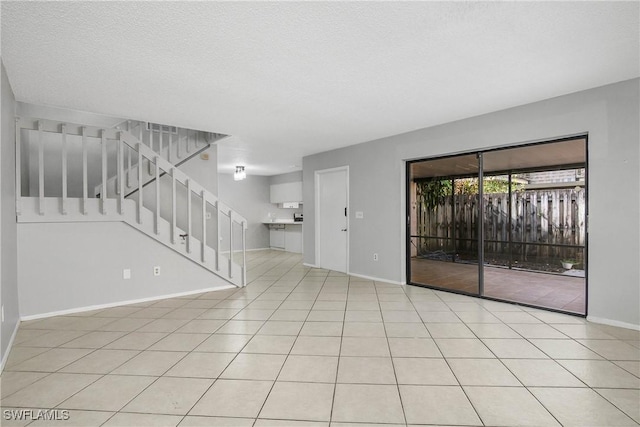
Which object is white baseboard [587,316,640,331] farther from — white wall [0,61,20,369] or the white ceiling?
white wall [0,61,20,369]

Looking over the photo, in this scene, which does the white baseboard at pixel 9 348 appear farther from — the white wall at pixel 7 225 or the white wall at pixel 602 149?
the white wall at pixel 602 149

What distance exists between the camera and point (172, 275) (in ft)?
14.8

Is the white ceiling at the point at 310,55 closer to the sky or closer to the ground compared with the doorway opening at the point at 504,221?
closer to the sky

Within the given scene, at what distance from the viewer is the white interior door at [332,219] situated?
237 inches

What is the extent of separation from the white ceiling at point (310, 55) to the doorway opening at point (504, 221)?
1.98 m

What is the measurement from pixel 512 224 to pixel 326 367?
5977mm

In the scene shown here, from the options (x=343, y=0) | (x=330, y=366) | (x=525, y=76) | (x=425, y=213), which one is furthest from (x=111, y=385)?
(x=425, y=213)

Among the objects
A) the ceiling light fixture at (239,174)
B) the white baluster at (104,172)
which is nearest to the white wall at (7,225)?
the white baluster at (104,172)

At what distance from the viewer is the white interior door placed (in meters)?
6.03

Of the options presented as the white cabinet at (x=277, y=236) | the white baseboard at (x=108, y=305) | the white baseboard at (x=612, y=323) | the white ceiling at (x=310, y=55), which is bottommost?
the white baseboard at (x=108, y=305)

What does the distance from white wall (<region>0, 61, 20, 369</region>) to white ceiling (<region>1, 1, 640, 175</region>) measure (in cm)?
36

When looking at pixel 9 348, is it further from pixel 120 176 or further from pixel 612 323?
pixel 612 323

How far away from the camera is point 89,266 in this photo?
3838 mm

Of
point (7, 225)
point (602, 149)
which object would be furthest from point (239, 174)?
point (602, 149)
